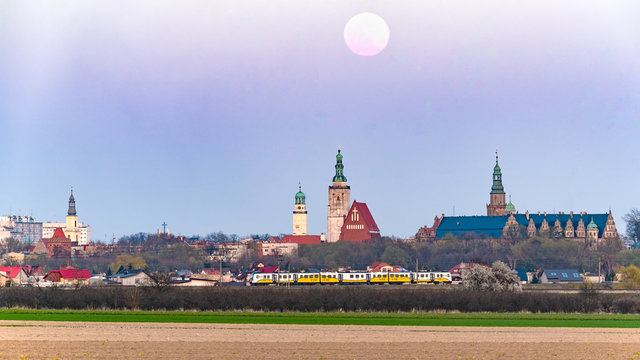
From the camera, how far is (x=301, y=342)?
5838cm

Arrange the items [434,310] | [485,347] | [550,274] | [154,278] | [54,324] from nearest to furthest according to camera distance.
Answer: [485,347]
[54,324]
[434,310]
[154,278]
[550,274]

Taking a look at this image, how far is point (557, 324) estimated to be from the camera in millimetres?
73500

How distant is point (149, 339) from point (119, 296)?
34902 mm

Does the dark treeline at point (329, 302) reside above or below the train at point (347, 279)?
below

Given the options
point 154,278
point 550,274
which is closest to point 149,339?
point 154,278

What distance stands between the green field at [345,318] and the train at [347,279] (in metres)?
72.1

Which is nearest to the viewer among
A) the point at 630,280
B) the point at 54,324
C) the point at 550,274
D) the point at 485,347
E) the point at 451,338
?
the point at 485,347

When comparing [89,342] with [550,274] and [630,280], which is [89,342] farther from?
[550,274]

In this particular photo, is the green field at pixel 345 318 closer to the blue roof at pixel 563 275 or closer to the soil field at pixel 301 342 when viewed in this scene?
the soil field at pixel 301 342

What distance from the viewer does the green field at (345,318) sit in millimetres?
73750

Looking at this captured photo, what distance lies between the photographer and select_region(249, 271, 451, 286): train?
156462mm

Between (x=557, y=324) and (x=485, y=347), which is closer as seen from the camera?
(x=485, y=347)

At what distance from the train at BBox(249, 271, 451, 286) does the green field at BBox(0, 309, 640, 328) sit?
72.1 meters

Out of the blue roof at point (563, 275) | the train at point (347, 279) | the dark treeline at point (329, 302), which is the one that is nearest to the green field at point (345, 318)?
the dark treeline at point (329, 302)
